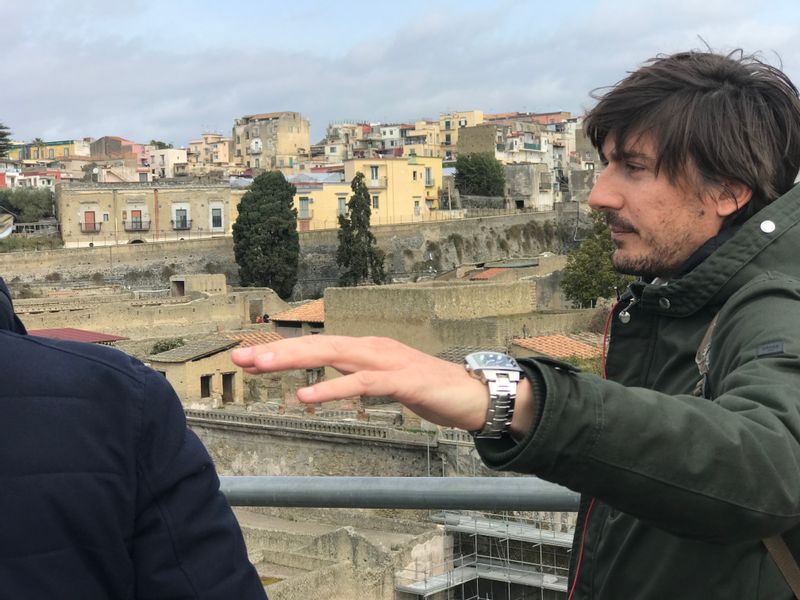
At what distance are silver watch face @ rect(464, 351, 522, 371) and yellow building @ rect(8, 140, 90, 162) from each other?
75216mm

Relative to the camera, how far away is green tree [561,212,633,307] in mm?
26719

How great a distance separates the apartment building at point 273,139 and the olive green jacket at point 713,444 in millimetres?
64516

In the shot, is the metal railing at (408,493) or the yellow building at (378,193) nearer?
the metal railing at (408,493)

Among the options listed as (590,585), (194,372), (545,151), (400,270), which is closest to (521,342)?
(194,372)

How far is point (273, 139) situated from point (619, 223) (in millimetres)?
66101

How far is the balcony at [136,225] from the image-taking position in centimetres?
4034

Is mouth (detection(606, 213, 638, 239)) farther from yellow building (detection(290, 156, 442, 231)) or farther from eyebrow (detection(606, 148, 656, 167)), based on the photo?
yellow building (detection(290, 156, 442, 231))

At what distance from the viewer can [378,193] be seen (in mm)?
46000

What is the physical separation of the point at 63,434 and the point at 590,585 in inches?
37.8

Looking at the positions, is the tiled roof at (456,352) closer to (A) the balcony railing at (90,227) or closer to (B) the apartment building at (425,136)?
(A) the balcony railing at (90,227)

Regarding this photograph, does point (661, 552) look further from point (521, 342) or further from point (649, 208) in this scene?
point (521, 342)

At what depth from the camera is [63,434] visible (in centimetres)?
153

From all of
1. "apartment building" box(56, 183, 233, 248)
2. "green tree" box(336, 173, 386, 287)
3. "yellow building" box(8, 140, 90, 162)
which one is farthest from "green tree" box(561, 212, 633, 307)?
"yellow building" box(8, 140, 90, 162)

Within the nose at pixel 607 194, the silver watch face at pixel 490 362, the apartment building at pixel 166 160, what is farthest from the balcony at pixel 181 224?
the silver watch face at pixel 490 362
